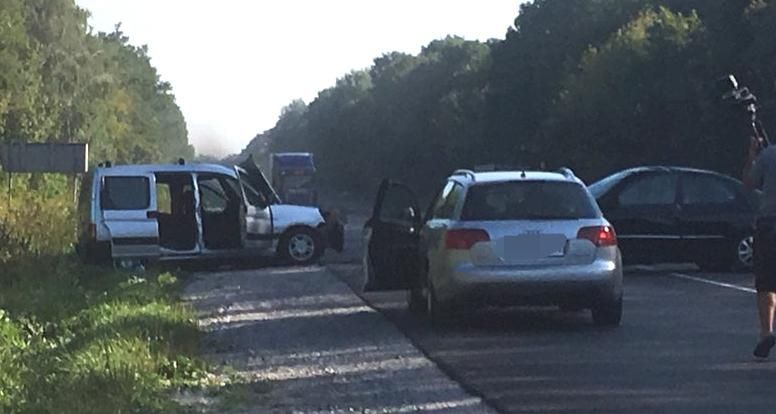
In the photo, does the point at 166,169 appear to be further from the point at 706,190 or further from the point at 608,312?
the point at 608,312

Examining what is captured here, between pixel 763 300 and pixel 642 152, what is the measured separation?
42.8m

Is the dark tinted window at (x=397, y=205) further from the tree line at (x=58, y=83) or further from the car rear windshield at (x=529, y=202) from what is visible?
the tree line at (x=58, y=83)

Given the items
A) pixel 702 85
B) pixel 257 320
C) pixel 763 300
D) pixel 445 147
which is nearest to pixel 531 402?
pixel 763 300

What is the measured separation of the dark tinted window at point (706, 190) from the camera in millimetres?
22906

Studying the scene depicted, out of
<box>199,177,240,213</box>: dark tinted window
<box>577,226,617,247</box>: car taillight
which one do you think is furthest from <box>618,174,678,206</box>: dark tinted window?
<box>577,226,617,247</box>: car taillight

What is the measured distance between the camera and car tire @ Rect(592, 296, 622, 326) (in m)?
15.0

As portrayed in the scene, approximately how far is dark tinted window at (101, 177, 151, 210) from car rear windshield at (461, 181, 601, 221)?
1094 cm

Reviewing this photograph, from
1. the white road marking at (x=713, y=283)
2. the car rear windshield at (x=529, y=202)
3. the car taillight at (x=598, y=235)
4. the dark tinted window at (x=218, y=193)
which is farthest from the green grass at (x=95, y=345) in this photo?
the white road marking at (x=713, y=283)

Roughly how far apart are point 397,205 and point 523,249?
6.09 m

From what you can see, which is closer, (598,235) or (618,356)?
(618,356)

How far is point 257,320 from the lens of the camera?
17.3 m

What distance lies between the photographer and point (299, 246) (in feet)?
89.7

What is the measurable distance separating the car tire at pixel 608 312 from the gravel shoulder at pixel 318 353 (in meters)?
1.92

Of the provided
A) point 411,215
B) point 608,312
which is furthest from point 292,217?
point 608,312
